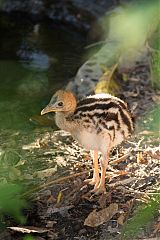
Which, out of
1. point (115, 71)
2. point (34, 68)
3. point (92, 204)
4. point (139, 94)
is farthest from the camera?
point (34, 68)

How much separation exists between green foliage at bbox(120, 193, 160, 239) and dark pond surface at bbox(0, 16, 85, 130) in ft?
6.80

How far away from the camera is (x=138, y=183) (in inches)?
167

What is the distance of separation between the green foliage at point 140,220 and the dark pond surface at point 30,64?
207 cm

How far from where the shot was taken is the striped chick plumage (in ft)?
12.9

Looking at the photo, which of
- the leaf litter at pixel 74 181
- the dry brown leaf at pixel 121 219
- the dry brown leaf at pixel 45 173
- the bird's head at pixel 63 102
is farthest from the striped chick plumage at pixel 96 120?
the dry brown leaf at pixel 45 173

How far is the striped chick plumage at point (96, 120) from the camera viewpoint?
155 inches

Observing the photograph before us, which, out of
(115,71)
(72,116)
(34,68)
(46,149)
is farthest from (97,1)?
(72,116)

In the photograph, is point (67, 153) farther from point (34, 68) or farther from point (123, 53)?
point (34, 68)

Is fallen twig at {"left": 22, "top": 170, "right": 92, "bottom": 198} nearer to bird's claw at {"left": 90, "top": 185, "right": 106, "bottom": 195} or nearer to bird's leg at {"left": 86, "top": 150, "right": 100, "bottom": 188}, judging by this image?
bird's leg at {"left": 86, "top": 150, "right": 100, "bottom": 188}

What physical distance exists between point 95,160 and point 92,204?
33 centimetres

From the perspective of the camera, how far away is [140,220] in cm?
365

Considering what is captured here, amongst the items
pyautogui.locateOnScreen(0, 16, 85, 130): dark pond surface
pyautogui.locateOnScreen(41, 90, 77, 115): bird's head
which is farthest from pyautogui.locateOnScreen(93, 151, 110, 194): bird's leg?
pyautogui.locateOnScreen(0, 16, 85, 130): dark pond surface

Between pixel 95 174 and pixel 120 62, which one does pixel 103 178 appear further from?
pixel 120 62

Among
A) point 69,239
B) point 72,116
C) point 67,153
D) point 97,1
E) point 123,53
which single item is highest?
point 97,1
